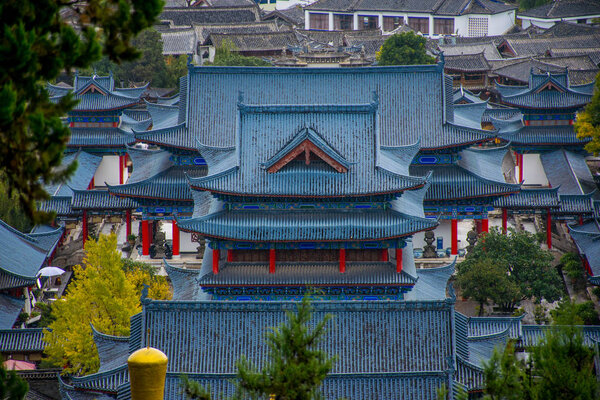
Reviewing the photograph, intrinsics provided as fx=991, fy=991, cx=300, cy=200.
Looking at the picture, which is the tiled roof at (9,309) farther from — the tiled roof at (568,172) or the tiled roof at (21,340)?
the tiled roof at (568,172)

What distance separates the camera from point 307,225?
40594mm

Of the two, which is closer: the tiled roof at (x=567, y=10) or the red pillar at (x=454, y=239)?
the red pillar at (x=454, y=239)

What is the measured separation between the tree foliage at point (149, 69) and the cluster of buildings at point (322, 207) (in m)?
20.9

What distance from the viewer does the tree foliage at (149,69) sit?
88.5 meters

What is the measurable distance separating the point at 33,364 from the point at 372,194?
15.7 metres

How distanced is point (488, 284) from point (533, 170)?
1984 cm

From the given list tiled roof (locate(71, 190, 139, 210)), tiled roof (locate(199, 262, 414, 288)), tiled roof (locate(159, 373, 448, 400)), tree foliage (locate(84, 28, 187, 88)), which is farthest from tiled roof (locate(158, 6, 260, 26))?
tiled roof (locate(159, 373, 448, 400))

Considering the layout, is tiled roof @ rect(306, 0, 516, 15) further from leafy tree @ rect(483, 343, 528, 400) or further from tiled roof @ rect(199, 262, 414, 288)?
leafy tree @ rect(483, 343, 528, 400)

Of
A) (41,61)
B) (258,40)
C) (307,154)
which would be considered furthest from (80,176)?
(258,40)

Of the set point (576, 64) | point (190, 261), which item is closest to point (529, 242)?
point (190, 261)

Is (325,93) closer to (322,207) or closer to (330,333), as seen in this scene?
(322,207)

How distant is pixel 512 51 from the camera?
4021 inches

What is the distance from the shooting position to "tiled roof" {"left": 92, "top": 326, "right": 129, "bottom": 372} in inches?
1345

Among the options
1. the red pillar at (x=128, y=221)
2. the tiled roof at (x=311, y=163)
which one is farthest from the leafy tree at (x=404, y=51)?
the tiled roof at (x=311, y=163)
